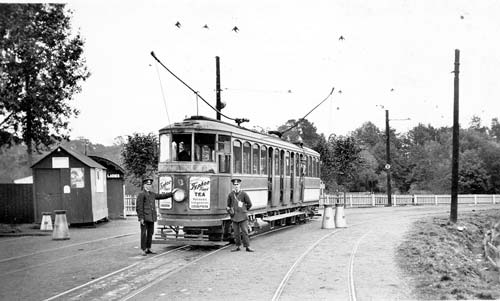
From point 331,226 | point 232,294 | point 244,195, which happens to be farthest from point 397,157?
point 232,294

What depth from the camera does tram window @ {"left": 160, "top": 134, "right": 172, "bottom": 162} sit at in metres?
13.2

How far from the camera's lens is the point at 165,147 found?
13.3m

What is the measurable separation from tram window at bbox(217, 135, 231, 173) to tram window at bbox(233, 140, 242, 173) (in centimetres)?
34

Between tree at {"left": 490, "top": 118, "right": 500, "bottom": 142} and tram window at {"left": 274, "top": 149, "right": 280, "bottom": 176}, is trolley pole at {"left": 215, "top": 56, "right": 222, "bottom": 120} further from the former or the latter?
tree at {"left": 490, "top": 118, "right": 500, "bottom": 142}

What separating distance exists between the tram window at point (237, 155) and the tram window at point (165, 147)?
1.73 m

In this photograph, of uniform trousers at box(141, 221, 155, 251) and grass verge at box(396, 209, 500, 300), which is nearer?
grass verge at box(396, 209, 500, 300)

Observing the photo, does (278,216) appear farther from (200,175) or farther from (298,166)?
(200,175)

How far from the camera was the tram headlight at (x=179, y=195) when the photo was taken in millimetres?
12797

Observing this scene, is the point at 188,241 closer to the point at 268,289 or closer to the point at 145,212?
the point at 145,212

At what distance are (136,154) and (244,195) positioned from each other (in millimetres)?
17333

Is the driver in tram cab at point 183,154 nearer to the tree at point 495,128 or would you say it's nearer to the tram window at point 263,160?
the tram window at point 263,160

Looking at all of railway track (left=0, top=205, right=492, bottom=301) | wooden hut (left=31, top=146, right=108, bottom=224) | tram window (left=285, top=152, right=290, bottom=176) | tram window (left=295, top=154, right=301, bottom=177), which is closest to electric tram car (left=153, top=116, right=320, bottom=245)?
railway track (left=0, top=205, right=492, bottom=301)

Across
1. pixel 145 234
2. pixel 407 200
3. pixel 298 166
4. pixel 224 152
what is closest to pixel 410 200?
pixel 407 200

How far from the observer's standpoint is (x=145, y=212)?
1219 cm
